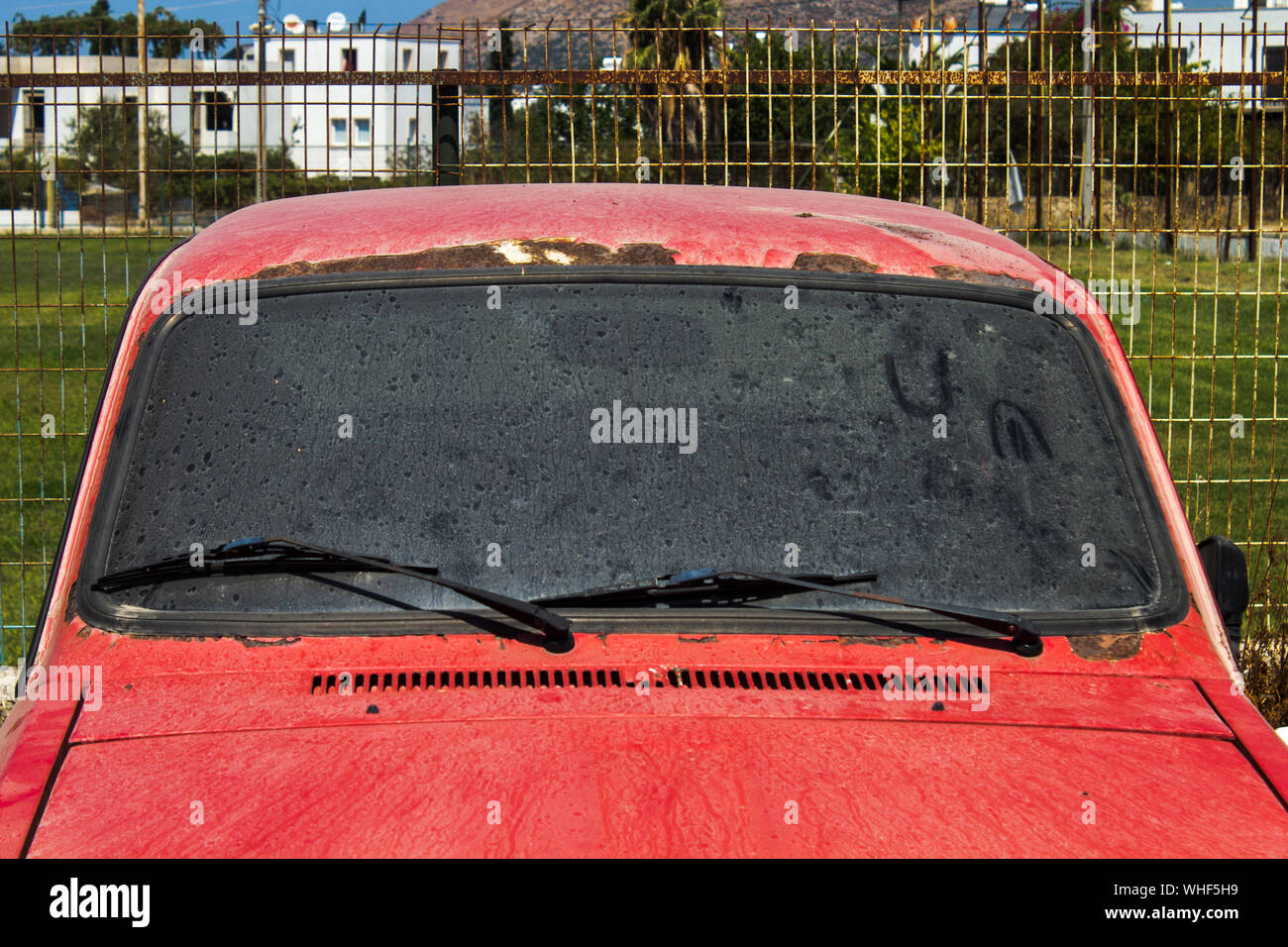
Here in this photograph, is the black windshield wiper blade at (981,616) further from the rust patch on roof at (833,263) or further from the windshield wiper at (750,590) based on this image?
the rust patch on roof at (833,263)

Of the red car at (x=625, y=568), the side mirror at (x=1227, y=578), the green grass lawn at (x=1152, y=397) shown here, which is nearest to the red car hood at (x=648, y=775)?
the red car at (x=625, y=568)

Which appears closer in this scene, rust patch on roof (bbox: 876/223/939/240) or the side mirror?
the side mirror

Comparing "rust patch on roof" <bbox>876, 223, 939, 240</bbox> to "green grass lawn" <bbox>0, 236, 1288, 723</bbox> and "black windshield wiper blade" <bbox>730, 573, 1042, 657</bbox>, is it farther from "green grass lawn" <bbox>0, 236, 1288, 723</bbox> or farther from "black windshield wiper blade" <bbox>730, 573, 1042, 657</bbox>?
"green grass lawn" <bbox>0, 236, 1288, 723</bbox>

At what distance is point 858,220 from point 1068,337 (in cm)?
49

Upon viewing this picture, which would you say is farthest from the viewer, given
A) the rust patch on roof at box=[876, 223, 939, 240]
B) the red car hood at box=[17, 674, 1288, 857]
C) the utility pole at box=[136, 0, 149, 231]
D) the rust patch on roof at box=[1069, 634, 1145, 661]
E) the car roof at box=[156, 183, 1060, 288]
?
the utility pole at box=[136, 0, 149, 231]

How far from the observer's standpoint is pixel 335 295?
240cm

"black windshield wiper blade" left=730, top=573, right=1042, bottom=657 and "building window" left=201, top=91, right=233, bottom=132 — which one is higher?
"building window" left=201, top=91, right=233, bottom=132

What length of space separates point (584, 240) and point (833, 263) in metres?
0.45

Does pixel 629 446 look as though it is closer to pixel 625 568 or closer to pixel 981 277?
pixel 625 568

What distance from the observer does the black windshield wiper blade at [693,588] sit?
2.05 m

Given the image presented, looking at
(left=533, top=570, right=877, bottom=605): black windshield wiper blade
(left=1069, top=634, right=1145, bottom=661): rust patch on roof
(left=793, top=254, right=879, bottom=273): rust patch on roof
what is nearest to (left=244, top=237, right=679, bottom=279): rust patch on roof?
(left=793, top=254, right=879, bottom=273): rust patch on roof

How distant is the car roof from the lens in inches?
96.6

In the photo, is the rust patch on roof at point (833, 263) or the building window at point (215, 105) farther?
the building window at point (215, 105)

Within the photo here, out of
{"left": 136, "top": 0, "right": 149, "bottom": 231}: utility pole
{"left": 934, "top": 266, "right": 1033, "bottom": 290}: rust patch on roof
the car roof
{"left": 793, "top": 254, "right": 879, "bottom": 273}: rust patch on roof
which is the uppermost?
{"left": 136, "top": 0, "right": 149, "bottom": 231}: utility pole
